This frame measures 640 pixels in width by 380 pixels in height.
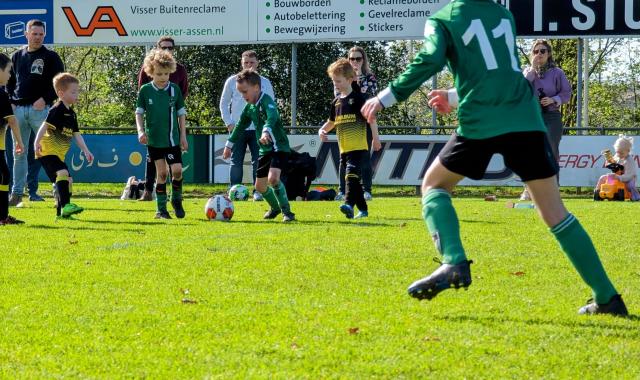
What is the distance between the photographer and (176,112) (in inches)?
447

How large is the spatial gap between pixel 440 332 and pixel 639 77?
41732mm

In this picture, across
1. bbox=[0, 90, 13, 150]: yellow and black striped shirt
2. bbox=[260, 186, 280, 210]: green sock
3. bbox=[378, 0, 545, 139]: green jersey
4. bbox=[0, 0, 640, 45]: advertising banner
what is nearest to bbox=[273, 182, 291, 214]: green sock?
bbox=[260, 186, 280, 210]: green sock

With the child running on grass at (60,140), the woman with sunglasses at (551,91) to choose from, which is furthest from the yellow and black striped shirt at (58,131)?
the woman with sunglasses at (551,91)

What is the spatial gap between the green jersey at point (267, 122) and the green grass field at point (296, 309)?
1928 mm

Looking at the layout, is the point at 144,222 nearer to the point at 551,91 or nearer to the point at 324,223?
the point at 324,223

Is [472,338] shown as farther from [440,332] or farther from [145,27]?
[145,27]

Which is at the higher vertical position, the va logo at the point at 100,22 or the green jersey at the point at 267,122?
the va logo at the point at 100,22

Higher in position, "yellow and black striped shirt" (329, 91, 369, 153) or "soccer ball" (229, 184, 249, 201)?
"yellow and black striped shirt" (329, 91, 369, 153)

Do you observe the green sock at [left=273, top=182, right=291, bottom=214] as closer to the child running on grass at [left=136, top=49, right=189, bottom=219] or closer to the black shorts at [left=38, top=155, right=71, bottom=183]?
the child running on grass at [left=136, top=49, right=189, bottom=219]

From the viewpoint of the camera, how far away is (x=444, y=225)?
15.9 feet

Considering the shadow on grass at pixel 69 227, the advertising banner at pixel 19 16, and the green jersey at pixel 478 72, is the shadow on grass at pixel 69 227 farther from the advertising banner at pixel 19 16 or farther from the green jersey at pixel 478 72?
the advertising banner at pixel 19 16

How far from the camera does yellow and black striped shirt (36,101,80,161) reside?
429 inches

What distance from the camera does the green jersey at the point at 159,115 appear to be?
36.7 ft

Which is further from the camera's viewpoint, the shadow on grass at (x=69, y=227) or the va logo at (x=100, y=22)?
the va logo at (x=100, y=22)
